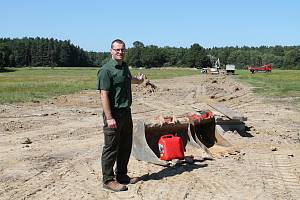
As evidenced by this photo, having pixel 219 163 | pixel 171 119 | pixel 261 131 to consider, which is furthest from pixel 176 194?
pixel 261 131

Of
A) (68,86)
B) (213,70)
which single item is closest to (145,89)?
(68,86)

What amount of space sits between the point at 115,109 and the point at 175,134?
119 inches

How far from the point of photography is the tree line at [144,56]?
13012cm

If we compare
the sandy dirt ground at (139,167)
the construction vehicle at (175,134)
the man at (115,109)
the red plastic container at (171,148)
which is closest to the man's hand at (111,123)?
the man at (115,109)

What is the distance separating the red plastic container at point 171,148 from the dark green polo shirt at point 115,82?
1835 millimetres

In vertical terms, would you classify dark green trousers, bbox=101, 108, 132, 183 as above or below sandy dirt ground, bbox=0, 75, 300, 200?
above

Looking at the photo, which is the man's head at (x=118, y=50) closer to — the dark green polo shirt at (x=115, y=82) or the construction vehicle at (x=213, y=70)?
the dark green polo shirt at (x=115, y=82)

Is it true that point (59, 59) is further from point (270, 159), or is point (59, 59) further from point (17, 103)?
point (270, 159)

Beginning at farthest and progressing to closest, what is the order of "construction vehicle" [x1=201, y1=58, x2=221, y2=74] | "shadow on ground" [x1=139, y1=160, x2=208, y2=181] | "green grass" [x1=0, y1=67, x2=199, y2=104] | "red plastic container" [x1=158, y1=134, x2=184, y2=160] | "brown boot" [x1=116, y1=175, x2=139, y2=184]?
"construction vehicle" [x1=201, y1=58, x2=221, y2=74] < "green grass" [x1=0, y1=67, x2=199, y2=104] < "red plastic container" [x1=158, y1=134, x2=184, y2=160] < "shadow on ground" [x1=139, y1=160, x2=208, y2=181] < "brown boot" [x1=116, y1=175, x2=139, y2=184]

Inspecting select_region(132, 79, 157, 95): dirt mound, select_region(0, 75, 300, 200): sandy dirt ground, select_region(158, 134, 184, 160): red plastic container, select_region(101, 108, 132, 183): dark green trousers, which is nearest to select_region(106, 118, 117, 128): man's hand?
select_region(101, 108, 132, 183): dark green trousers

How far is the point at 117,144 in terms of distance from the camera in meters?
6.61

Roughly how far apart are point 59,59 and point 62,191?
151m

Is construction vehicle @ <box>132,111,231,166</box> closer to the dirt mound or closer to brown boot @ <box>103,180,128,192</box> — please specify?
brown boot @ <box>103,180,128,192</box>

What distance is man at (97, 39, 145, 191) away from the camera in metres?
6.32
